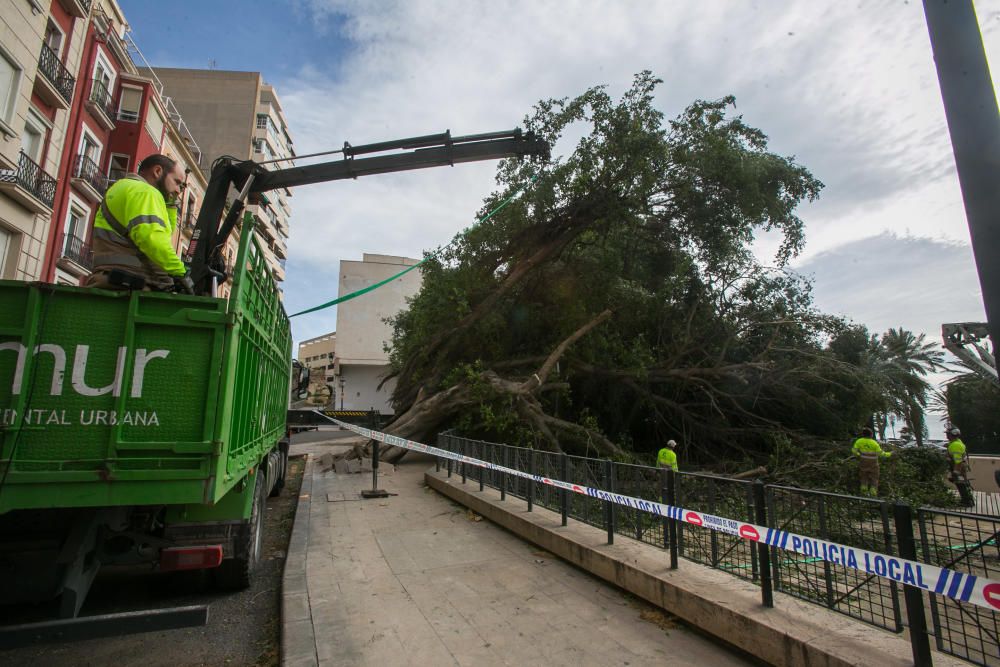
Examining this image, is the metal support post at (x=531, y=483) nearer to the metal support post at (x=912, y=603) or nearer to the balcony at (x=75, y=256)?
the metal support post at (x=912, y=603)

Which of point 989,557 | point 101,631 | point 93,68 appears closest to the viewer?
point 101,631

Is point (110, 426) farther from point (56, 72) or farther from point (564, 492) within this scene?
point (56, 72)

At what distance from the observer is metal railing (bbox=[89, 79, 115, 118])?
16203 millimetres

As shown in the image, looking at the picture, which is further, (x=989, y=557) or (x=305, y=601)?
(x=305, y=601)

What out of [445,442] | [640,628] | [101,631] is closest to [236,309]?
[101,631]

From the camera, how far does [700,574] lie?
14.4 feet

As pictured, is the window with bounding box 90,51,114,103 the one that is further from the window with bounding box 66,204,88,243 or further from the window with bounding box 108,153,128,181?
the window with bounding box 66,204,88,243

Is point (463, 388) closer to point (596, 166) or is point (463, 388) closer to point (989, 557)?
point (596, 166)

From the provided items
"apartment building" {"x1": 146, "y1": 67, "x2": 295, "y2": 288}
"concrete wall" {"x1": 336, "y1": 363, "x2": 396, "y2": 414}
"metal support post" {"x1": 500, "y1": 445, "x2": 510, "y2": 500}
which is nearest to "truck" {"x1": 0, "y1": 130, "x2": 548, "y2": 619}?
"metal support post" {"x1": 500, "y1": 445, "x2": 510, "y2": 500}

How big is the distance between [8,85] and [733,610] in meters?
18.0

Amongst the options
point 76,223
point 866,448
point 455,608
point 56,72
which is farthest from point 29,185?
point 866,448

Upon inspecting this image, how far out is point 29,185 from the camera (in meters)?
13.0

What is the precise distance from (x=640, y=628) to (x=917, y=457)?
45.7ft

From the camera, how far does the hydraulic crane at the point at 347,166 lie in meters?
6.32
